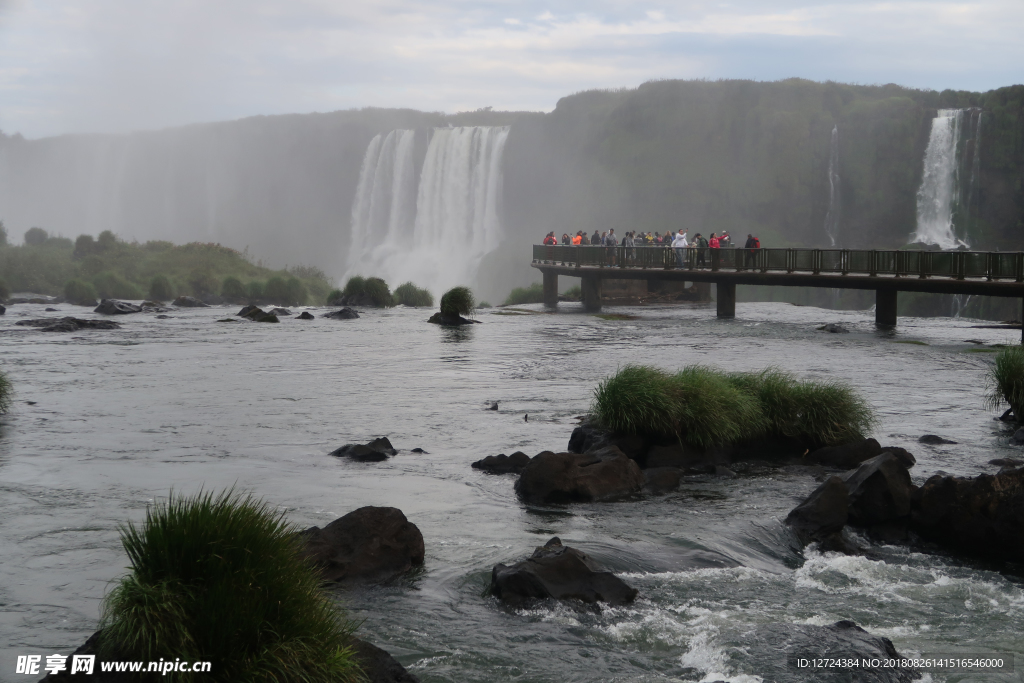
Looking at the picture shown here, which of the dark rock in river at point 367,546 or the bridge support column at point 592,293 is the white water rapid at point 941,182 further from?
the dark rock in river at point 367,546

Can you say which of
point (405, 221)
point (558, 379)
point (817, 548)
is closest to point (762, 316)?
point (558, 379)

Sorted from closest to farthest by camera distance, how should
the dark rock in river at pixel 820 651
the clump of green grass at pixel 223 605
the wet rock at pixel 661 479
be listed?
the clump of green grass at pixel 223 605
the dark rock in river at pixel 820 651
the wet rock at pixel 661 479

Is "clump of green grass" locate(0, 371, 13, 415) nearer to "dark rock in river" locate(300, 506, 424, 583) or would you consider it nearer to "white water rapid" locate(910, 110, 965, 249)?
"dark rock in river" locate(300, 506, 424, 583)

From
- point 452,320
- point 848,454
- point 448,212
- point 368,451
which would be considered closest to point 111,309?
point 452,320

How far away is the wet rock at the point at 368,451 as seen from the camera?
1388cm

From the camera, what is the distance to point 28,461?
522 inches

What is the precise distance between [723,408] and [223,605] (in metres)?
10.0

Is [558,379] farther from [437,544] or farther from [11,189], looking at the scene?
[11,189]

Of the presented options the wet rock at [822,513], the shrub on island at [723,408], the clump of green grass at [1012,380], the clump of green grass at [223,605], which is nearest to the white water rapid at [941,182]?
the clump of green grass at [1012,380]

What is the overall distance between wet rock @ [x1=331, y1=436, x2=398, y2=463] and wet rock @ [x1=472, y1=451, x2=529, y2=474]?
1517mm

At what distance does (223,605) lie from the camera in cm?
525

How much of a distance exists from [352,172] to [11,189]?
240 ft

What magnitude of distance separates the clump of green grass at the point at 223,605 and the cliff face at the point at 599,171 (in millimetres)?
89684

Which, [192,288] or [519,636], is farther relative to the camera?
[192,288]
